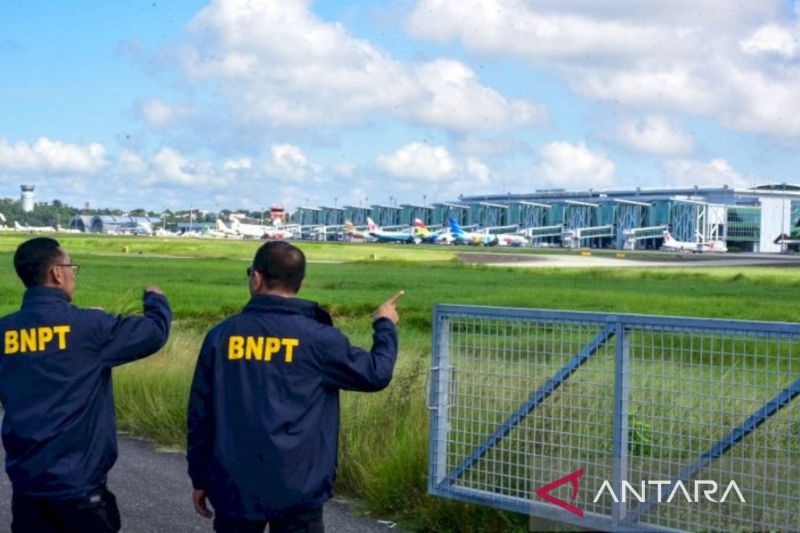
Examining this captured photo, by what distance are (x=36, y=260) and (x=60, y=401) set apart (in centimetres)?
68

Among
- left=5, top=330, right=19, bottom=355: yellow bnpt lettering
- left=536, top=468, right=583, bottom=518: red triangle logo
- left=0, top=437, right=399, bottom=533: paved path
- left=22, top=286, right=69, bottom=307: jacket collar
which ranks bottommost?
left=0, top=437, right=399, bottom=533: paved path

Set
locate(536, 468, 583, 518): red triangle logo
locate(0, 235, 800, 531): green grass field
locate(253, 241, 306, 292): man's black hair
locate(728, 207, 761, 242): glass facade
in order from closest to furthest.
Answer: locate(253, 241, 306, 292): man's black hair < locate(536, 468, 583, 518): red triangle logo < locate(0, 235, 800, 531): green grass field < locate(728, 207, 761, 242): glass facade

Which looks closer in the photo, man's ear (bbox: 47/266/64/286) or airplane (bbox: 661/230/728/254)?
man's ear (bbox: 47/266/64/286)

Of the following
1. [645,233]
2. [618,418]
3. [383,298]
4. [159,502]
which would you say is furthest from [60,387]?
[645,233]

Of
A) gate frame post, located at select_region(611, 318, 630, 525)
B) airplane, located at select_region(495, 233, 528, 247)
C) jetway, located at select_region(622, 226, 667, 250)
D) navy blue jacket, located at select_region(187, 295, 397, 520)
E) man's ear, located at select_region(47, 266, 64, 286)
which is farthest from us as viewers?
jetway, located at select_region(622, 226, 667, 250)

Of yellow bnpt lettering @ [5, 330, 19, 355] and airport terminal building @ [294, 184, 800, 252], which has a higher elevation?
airport terminal building @ [294, 184, 800, 252]

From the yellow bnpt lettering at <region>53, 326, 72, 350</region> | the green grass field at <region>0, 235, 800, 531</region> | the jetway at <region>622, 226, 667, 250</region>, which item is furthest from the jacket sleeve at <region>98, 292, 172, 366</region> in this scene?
the jetway at <region>622, 226, 667, 250</region>

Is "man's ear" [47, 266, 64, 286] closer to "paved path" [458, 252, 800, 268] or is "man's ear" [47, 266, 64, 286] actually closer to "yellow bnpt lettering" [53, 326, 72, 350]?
"yellow bnpt lettering" [53, 326, 72, 350]

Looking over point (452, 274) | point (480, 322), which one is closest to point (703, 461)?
point (480, 322)

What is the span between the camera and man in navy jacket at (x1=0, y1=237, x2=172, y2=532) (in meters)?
4.95

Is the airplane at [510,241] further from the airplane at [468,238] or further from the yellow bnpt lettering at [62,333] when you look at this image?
the yellow bnpt lettering at [62,333]

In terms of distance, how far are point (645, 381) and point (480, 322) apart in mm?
1146

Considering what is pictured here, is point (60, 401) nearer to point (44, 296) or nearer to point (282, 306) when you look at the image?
point (44, 296)

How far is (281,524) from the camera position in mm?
4508
